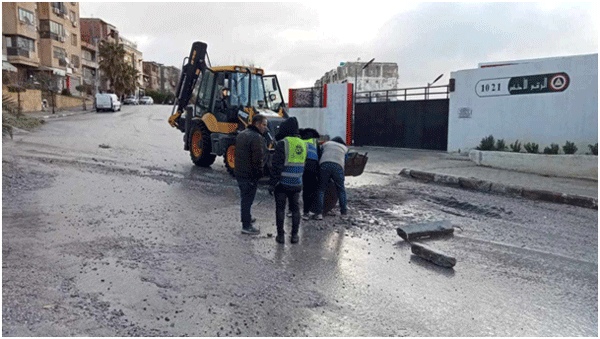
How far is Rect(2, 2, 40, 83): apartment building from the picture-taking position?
44.2 meters

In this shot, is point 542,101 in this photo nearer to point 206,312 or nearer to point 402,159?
point 402,159

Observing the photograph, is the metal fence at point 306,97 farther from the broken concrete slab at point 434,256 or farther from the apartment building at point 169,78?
the apartment building at point 169,78

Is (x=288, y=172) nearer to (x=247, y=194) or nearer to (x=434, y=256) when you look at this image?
(x=247, y=194)

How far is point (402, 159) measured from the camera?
15609mm

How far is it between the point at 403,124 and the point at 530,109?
212 inches

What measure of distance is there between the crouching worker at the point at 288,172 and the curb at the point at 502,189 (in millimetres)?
6180

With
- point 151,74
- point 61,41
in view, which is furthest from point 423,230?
point 151,74

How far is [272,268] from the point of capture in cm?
498

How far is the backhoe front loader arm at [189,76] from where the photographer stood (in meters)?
13.0

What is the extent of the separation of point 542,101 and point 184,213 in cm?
1264

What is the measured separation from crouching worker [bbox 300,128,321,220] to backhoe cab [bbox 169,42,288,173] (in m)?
3.33

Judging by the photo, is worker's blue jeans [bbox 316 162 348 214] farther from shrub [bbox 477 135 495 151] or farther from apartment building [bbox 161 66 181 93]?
apartment building [bbox 161 66 181 93]

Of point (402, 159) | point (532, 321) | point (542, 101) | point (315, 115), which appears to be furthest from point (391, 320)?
point (315, 115)

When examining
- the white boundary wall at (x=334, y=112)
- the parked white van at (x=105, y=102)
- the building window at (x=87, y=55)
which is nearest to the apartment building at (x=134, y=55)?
the building window at (x=87, y=55)
